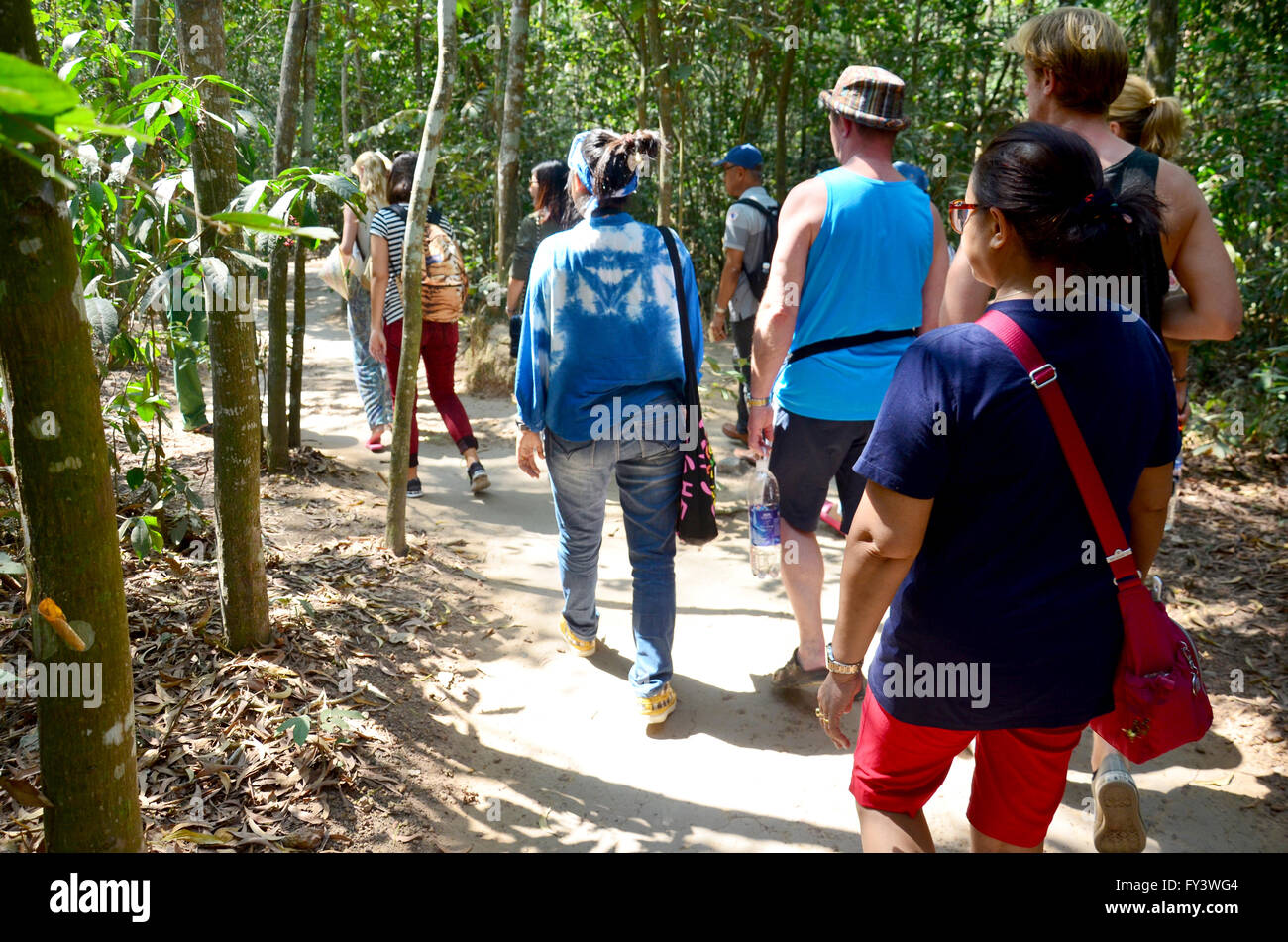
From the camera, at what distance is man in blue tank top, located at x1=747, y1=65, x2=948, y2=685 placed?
353 cm

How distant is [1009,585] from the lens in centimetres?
198

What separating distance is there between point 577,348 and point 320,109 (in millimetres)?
16613

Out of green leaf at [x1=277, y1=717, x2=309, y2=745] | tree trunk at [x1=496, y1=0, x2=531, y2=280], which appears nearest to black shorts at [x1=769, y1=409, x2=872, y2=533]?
green leaf at [x1=277, y1=717, x2=309, y2=745]

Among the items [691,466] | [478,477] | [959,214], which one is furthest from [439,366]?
[959,214]

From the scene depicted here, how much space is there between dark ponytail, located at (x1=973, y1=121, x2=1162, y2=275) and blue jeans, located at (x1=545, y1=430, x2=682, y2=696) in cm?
206

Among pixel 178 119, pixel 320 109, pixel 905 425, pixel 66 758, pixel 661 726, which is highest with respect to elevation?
pixel 320 109

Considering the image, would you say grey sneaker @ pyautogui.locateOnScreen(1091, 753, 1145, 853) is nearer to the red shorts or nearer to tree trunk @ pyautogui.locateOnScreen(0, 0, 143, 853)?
the red shorts

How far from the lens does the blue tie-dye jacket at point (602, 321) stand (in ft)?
12.2

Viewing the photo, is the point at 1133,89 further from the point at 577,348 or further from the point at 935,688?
the point at 935,688

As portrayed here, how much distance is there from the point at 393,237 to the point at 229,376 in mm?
2907
